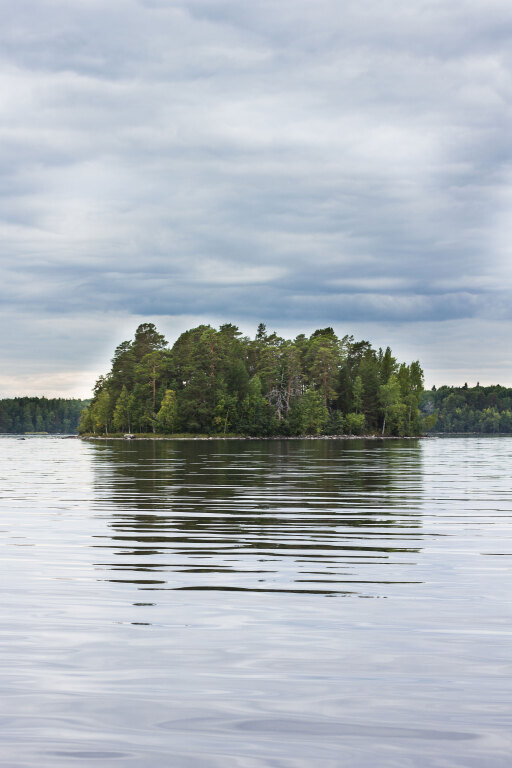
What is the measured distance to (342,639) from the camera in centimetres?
840

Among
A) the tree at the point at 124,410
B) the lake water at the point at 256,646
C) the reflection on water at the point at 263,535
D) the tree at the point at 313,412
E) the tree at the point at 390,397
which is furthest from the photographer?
the tree at the point at 390,397

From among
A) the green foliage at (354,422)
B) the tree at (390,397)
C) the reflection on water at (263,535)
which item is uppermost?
the tree at (390,397)

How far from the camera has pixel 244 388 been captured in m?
169

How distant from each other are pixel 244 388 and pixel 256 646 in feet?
529

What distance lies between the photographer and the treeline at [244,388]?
555ft

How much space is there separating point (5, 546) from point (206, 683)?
9479 mm

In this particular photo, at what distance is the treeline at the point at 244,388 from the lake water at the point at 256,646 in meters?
151

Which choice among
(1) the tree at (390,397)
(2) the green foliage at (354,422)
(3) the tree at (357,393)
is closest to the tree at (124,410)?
Answer: (2) the green foliage at (354,422)

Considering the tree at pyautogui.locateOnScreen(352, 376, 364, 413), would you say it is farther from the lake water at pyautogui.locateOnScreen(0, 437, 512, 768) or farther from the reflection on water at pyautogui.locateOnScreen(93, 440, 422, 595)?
the lake water at pyautogui.locateOnScreen(0, 437, 512, 768)

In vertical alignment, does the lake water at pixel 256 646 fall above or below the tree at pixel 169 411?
below

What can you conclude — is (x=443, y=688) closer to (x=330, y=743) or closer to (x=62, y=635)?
(x=330, y=743)

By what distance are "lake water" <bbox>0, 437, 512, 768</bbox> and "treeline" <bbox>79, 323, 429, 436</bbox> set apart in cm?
15052

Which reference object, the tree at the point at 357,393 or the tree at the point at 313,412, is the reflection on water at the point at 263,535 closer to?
the tree at the point at 313,412

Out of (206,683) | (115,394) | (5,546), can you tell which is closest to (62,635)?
(206,683)
